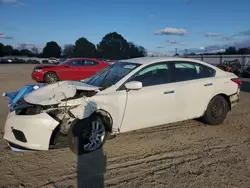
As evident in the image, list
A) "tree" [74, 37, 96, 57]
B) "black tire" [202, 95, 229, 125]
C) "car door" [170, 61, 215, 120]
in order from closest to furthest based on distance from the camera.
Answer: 1. "car door" [170, 61, 215, 120]
2. "black tire" [202, 95, 229, 125]
3. "tree" [74, 37, 96, 57]

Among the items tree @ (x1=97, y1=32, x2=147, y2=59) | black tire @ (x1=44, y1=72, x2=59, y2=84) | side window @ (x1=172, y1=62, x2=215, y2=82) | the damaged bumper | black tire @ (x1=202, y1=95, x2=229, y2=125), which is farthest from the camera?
tree @ (x1=97, y1=32, x2=147, y2=59)

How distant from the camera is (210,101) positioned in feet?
20.5

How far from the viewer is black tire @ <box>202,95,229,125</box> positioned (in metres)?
6.30

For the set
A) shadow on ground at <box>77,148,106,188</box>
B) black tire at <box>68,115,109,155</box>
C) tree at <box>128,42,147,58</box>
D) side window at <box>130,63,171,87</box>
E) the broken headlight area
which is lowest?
shadow on ground at <box>77,148,106,188</box>

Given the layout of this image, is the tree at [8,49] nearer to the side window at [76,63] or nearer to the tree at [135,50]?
the tree at [135,50]

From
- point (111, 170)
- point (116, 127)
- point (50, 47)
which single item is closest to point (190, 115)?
point (116, 127)

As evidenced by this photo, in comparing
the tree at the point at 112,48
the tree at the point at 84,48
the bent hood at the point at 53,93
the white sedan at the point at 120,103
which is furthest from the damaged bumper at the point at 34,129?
the tree at the point at 84,48

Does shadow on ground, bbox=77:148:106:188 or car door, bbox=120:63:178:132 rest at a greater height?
car door, bbox=120:63:178:132

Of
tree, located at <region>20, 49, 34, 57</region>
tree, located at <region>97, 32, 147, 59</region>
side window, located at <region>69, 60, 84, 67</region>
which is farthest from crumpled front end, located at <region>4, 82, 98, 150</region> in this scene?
tree, located at <region>20, 49, 34, 57</region>

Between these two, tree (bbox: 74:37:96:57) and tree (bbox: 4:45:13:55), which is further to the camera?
tree (bbox: 4:45:13:55)

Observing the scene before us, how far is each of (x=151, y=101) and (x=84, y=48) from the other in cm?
8948

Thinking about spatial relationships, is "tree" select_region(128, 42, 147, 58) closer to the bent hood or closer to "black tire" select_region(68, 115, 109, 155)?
the bent hood

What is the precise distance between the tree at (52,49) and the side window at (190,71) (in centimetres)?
10103

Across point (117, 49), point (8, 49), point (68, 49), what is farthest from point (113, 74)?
point (8, 49)
